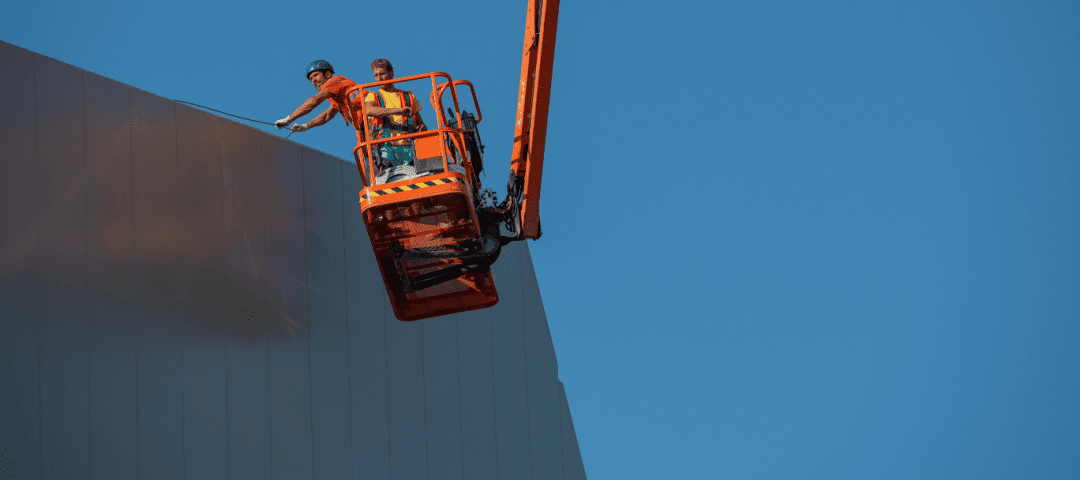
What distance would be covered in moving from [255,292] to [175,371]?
57.9 inches

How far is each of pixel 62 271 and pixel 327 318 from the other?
12.6 feet

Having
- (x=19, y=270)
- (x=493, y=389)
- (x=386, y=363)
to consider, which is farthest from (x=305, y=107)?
(x=493, y=389)

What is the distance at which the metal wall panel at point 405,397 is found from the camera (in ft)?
41.3

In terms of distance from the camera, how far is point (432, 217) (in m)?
9.70

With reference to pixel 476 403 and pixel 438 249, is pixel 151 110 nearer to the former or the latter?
pixel 438 249

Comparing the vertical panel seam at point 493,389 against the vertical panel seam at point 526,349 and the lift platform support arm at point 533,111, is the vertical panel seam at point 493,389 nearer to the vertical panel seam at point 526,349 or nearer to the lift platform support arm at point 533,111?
the vertical panel seam at point 526,349

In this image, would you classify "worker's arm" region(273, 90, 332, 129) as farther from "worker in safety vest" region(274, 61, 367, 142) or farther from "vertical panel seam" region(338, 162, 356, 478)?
"vertical panel seam" region(338, 162, 356, 478)

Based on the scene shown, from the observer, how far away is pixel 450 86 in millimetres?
9812

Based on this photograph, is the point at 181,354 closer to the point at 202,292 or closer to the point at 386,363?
the point at 202,292

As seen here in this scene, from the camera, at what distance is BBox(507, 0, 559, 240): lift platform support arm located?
1015 centimetres

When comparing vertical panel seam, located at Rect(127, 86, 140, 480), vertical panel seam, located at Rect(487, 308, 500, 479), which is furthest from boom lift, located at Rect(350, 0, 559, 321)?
vertical panel seam, located at Rect(487, 308, 500, 479)

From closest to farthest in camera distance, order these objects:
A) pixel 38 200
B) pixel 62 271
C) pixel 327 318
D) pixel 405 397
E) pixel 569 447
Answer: pixel 38 200
pixel 62 271
pixel 327 318
pixel 405 397
pixel 569 447

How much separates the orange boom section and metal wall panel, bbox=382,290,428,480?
210 centimetres

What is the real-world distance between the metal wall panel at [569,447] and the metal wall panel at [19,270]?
11.1 meters
